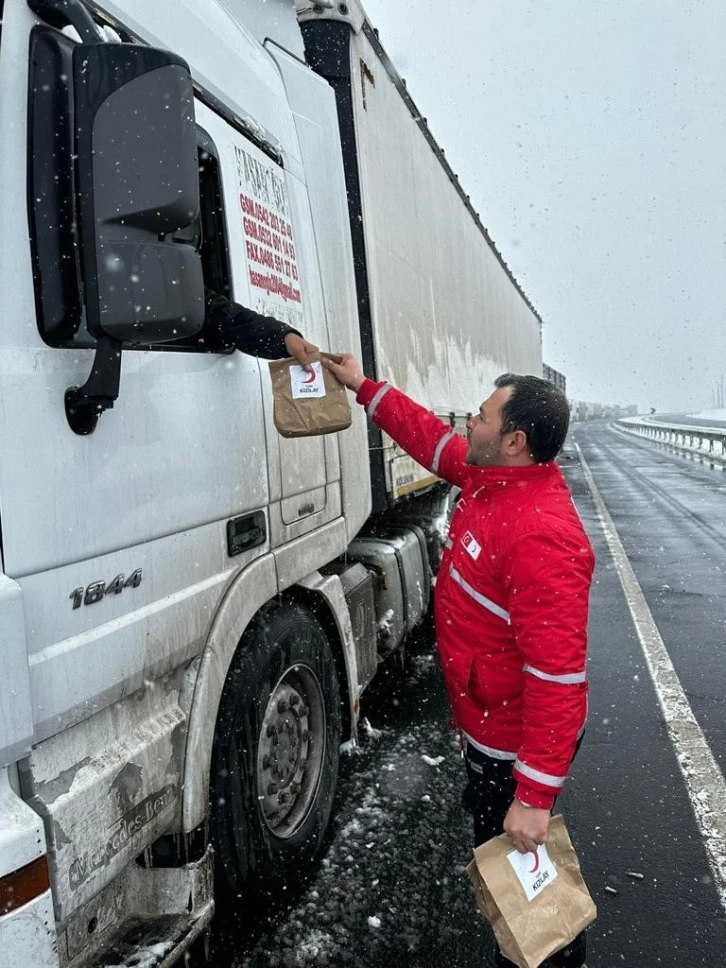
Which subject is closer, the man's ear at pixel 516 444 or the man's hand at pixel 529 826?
the man's hand at pixel 529 826

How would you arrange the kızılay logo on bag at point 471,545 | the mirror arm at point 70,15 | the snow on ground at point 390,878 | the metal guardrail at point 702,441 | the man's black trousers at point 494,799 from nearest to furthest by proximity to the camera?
the mirror arm at point 70,15 → the kızılay logo on bag at point 471,545 → the man's black trousers at point 494,799 → the snow on ground at point 390,878 → the metal guardrail at point 702,441

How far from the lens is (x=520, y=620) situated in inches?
83.3

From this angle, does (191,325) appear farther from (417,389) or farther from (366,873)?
(417,389)

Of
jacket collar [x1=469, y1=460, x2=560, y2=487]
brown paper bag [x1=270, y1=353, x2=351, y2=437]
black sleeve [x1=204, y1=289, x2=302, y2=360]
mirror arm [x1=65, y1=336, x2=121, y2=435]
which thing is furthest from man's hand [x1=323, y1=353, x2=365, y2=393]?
mirror arm [x1=65, y1=336, x2=121, y2=435]

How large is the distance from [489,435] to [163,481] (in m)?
0.90

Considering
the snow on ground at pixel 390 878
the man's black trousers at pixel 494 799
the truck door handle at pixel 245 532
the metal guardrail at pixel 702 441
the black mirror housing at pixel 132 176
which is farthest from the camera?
the metal guardrail at pixel 702 441

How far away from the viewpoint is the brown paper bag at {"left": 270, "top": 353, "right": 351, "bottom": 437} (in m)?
2.61

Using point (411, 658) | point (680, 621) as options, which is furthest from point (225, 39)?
point (680, 621)

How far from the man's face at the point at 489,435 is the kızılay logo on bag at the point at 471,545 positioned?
0.21 meters

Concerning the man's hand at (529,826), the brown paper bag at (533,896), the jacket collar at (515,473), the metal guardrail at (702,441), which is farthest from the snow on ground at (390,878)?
the metal guardrail at (702,441)

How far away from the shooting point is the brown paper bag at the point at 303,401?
2.61 meters

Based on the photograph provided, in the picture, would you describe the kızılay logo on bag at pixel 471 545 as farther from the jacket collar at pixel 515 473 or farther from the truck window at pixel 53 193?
the truck window at pixel 53 193

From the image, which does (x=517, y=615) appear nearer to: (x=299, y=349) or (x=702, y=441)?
(x=299, y=349)

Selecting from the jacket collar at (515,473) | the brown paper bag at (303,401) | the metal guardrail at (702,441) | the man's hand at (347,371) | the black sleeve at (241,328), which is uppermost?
the black sleeve at (241,328)
